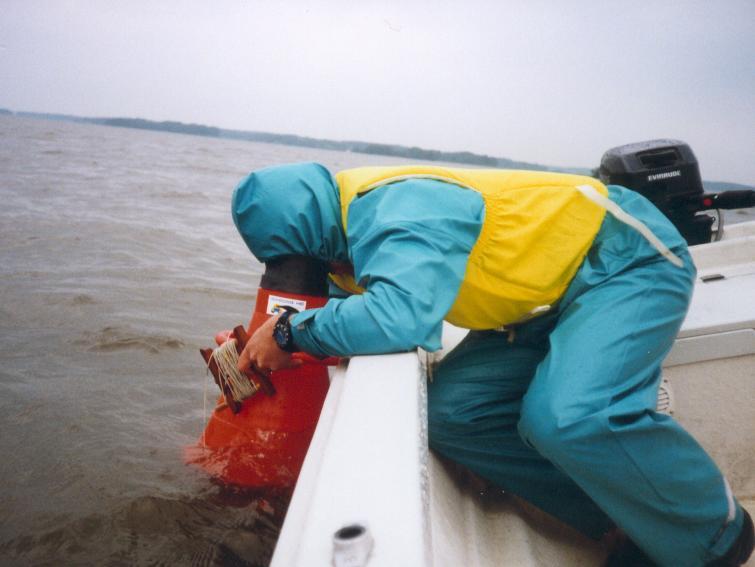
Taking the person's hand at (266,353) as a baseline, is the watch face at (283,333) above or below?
above

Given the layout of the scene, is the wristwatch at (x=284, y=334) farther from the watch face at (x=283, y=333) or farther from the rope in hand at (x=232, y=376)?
the rope in hand at (x=232, y=376)

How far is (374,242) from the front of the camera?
157cm

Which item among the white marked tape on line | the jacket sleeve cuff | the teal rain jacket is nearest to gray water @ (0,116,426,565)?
the white marked tape on line

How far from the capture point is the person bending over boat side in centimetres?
147

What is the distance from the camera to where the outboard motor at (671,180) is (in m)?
3.21

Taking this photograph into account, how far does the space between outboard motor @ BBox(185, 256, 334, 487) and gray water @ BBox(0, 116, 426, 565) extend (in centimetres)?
A: 19

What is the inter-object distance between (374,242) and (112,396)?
8.45ft

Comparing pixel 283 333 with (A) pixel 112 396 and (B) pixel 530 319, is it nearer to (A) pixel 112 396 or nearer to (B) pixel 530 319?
(B) pixel 530 319

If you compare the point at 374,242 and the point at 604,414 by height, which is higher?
the point at 374,242

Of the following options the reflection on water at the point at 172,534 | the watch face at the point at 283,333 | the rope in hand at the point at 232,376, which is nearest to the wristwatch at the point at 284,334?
the watch face at the point at 283,333

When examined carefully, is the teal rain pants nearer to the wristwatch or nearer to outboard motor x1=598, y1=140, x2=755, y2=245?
the wristwatch

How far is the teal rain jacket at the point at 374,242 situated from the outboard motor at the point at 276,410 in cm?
Result: 12

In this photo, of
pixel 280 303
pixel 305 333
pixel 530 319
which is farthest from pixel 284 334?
pixel 530 319

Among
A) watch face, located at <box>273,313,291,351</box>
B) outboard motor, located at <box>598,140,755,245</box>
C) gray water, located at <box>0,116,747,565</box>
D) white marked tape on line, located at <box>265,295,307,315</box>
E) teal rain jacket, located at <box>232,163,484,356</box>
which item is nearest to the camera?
teal rain jacket, located at <box>232,163,484,356</box>
